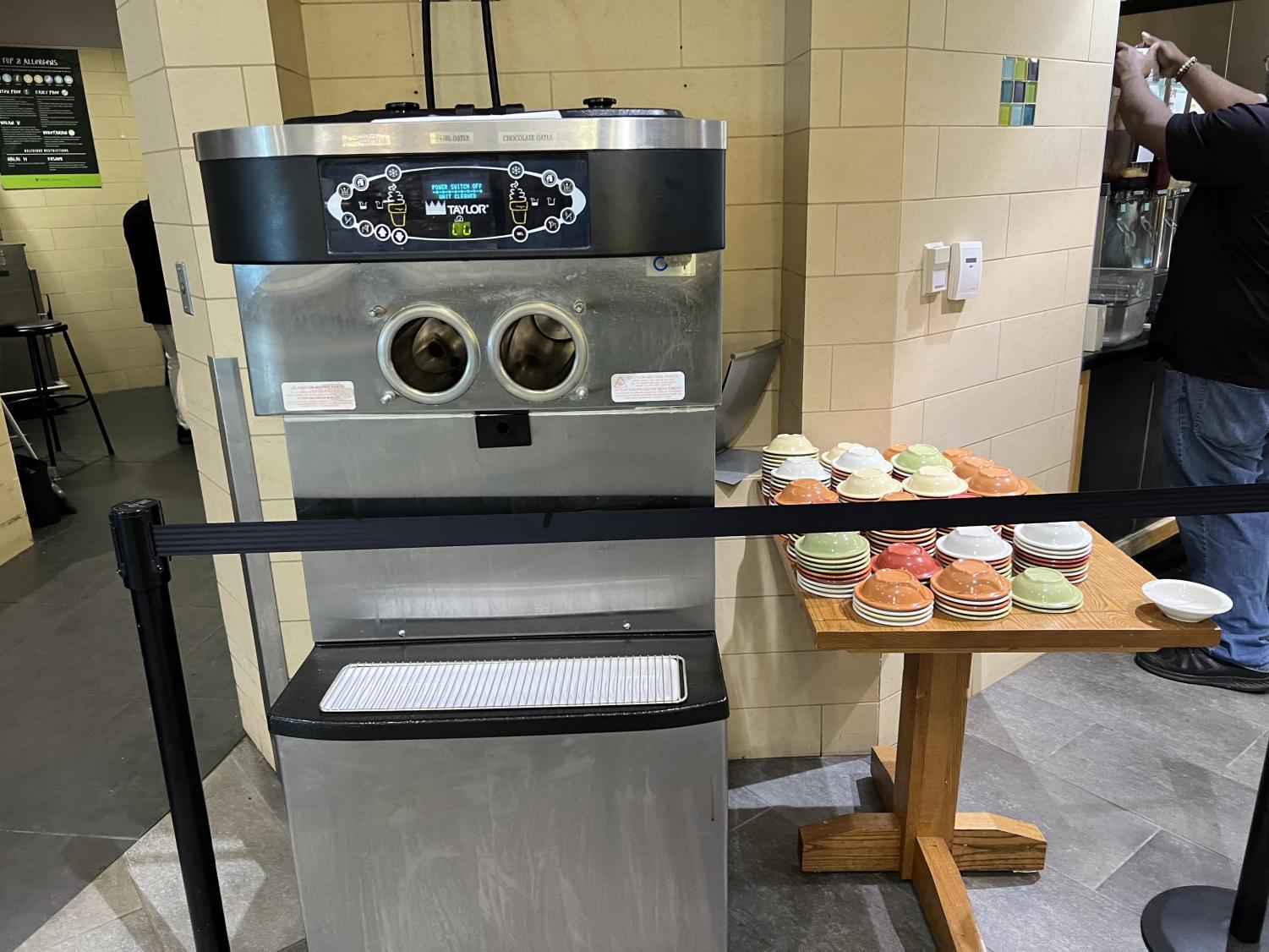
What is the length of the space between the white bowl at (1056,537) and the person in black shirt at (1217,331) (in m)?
1.30

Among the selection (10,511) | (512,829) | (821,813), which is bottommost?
(821,813)

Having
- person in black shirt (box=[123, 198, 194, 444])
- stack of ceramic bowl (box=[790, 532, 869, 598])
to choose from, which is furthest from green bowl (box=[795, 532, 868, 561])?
person in black shirt (box=[123, 198, 194, 444])

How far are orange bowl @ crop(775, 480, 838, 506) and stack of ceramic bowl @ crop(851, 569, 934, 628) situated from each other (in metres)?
0.23

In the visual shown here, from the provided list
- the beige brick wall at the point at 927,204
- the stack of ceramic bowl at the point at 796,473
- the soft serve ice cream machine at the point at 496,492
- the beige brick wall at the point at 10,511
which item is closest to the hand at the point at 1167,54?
the beige brick wall at the point at 927,204

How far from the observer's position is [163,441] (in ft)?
19.0

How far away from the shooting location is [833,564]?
174 centimetres

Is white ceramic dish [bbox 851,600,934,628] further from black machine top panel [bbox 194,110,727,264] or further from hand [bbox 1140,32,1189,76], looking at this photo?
hand [bbox 1140,32,1189,76]

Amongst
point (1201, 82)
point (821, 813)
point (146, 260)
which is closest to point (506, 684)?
point (821, 813)

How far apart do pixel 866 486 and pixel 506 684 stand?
0.86 m

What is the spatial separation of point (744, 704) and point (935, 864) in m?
0.66

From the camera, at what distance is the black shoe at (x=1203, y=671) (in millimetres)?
2852

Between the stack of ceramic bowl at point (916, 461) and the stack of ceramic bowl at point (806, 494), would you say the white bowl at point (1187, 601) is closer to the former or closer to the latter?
the stack of ceramic bowl at point (916, 461)

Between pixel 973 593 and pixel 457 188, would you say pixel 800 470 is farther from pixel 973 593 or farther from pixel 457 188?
pixel 457 188

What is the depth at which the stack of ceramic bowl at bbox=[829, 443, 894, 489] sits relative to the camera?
2.00 metres
